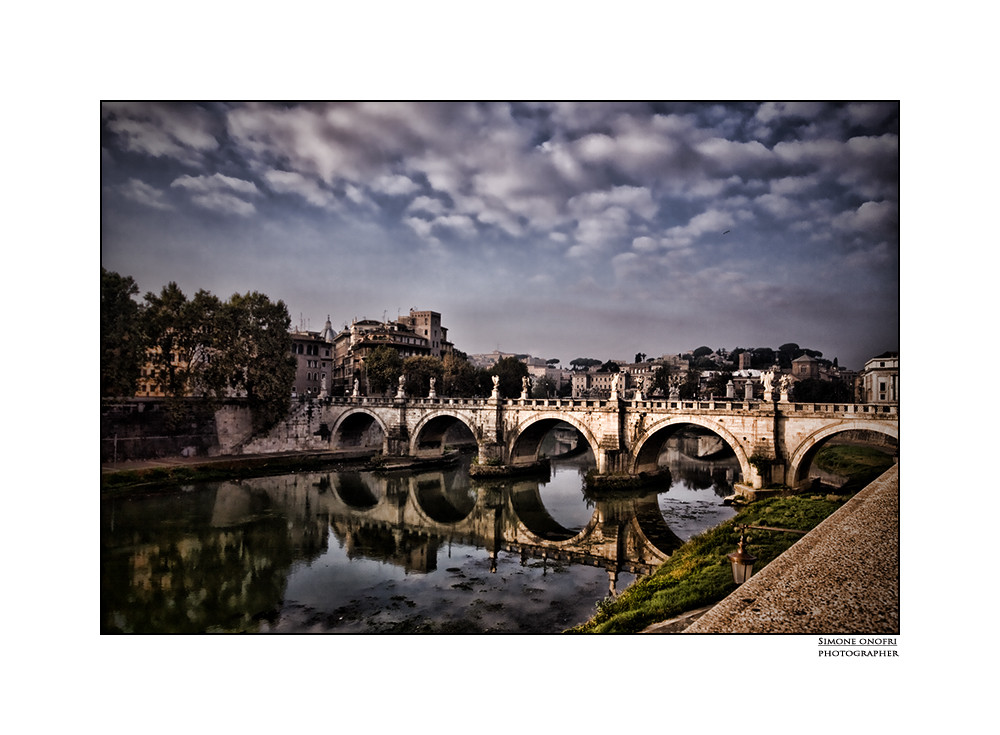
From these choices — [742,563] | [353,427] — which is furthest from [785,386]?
[353,427]

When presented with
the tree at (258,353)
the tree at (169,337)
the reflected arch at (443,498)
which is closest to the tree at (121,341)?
the tree at (169,337)

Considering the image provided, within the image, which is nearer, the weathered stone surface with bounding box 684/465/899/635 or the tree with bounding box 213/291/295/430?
the weathered stone surface with bounding box 684/465/899/635

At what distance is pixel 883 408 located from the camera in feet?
34.7

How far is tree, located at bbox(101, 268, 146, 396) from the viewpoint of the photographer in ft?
34.1

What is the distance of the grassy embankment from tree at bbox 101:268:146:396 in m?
9.49

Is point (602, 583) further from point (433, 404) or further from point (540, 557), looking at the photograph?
point (433, 404)

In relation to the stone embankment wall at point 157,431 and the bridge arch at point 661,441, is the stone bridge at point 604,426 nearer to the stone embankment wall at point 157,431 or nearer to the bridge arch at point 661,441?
the bridge arch at point 661,441

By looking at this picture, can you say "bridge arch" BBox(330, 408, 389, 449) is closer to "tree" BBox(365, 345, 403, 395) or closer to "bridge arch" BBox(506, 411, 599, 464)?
"tree" BBox(365, 345, 403, 395)

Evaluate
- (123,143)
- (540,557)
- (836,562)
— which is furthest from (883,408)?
(123,143)

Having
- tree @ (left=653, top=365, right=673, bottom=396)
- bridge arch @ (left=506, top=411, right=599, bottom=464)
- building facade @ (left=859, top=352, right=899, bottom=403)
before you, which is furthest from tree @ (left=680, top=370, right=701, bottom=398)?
building facade @ (left=859, top=352, right=899, bottom=403)

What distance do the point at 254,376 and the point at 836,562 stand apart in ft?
66.8

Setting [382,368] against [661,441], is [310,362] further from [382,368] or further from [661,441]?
[661,441]

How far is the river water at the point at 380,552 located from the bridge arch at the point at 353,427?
230 inches

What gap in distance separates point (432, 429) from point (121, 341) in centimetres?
1366
